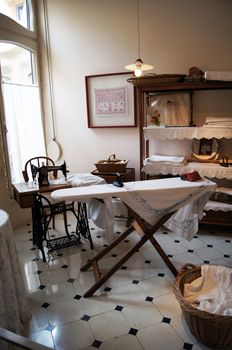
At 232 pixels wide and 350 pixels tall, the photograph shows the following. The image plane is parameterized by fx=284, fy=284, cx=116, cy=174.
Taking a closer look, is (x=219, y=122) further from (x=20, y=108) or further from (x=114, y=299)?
(x=20, y=108)

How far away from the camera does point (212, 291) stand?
2.07 m

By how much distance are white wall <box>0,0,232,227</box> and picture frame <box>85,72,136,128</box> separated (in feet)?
0.31

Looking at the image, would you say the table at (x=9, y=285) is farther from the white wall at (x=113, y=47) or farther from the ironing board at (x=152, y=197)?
the white wall at (x=113, y=47)

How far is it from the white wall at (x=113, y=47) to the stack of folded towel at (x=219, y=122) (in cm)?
67

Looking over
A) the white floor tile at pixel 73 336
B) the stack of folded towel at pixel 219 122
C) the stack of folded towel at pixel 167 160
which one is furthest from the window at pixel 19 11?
the white floor tile at pixel 73 336

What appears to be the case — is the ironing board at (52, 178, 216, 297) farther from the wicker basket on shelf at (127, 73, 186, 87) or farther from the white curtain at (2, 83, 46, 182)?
the white curtain at (2, 83, 46, 182)

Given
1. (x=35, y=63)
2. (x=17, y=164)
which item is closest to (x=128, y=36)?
(x=35, y=63)

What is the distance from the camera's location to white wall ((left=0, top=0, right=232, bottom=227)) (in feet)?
11.2

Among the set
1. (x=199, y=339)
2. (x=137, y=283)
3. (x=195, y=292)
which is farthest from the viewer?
(x=137, y=283)

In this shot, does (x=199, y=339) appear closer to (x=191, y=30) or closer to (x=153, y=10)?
(x=191, y=30)

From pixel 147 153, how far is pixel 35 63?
207 centimetres

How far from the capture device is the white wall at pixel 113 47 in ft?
11.2

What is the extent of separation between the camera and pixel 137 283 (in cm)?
253

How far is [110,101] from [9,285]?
111 inches
